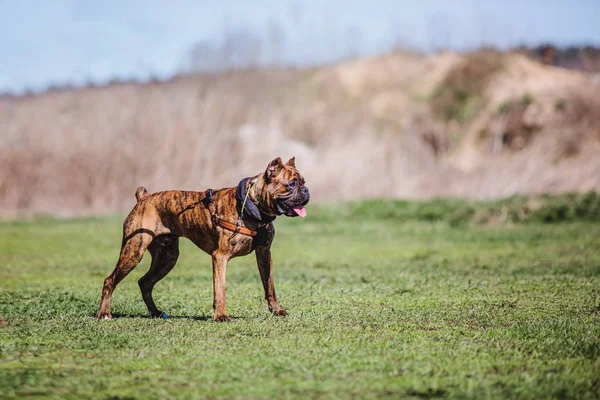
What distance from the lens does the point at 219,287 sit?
8180 millimetres

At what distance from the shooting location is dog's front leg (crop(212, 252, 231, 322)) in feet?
26.8

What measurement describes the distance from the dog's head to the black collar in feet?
0.47

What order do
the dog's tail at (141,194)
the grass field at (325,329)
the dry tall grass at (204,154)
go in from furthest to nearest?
1. the dry tall grass at (204,154)
2. the dog's tail at (141,194)
3. the grass field at (325,329)

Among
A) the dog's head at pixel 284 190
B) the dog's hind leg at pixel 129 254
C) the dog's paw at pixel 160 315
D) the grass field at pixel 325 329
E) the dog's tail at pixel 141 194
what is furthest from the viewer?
the dog's tail at pixel 141 194

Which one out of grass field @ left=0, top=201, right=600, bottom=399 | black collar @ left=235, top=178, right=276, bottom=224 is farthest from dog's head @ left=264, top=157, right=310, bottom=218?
grass field @ left=0, top=201, right=600, bottom=399

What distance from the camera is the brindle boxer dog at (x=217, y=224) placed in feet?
26.7

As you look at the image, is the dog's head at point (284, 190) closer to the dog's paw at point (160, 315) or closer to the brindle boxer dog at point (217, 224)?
the brindle boxer dog at point (217, 224)

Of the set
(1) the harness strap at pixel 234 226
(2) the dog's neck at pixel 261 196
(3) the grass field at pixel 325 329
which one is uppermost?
(2) the dog's neck at pixel 261 196

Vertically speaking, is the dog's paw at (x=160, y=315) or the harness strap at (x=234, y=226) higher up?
the harness strap at (x=234, y=226)

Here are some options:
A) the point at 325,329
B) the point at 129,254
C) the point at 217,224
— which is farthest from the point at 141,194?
the point at 325,329

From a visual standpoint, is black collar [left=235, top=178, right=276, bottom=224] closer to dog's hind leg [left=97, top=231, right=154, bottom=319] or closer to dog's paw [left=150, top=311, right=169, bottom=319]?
dog's hind leg [left=97, top=231, right=154, bottom=319]

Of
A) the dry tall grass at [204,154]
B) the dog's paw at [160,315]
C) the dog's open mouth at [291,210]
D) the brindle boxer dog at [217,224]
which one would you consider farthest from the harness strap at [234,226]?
the dry tall grass at [204,154]

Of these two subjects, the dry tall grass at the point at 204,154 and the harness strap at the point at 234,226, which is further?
the dry tall grass at the point at 204,154

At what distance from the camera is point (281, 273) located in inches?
522
